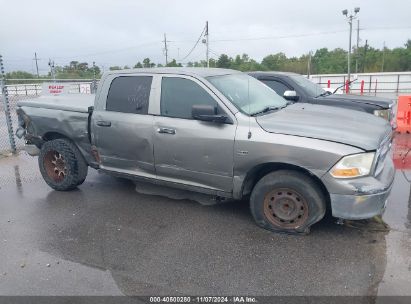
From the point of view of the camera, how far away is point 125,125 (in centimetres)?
479

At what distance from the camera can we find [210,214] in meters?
4.73

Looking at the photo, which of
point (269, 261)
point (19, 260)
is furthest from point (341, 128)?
point (19, 260)

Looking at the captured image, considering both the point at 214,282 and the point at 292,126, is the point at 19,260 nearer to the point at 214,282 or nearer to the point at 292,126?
the point at 214,282

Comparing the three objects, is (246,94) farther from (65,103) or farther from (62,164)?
(62,164)

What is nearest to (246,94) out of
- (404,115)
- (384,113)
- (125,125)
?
(125,125)

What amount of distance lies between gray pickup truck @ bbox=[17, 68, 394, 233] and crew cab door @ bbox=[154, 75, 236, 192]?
0.5 inches

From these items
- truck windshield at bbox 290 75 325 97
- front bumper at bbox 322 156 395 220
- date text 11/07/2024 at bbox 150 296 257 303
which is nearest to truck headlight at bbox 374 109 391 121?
truck windshield at bbox 290 75 325 97

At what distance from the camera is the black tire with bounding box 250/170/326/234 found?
12.7ft

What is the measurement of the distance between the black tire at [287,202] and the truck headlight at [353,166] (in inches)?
13.2

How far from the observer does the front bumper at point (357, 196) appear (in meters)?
3.59

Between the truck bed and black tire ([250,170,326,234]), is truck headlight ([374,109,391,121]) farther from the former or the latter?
the truck bed

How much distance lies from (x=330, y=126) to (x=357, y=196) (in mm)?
787

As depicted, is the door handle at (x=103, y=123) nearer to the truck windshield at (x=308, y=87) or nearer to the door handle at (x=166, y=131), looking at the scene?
the door handle at (x=166, y=131)

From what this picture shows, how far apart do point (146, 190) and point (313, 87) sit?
4.76m
